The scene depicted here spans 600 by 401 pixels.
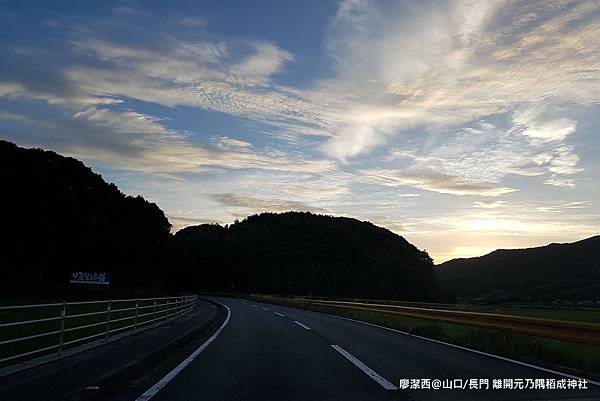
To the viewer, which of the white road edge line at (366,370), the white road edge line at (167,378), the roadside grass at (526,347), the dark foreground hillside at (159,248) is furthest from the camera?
the dark foreground hillside at (159,248)

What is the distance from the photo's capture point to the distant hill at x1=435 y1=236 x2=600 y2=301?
8469 centimetres

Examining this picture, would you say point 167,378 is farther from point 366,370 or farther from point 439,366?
point 439,366

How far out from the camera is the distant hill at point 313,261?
9988cm

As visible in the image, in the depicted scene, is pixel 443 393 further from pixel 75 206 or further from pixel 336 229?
pixel 336 229

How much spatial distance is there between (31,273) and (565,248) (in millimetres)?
110211

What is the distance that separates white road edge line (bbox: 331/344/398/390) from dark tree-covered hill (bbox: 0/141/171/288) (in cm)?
3951

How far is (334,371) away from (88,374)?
4214 millimetres

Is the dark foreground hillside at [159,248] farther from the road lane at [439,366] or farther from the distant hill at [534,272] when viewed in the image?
the road lane at [439,366]

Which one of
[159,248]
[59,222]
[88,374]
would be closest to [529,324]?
[88,374]

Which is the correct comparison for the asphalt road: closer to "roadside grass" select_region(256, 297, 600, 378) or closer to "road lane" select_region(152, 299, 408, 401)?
"road lane" select_region(152, 299, 408, 401)

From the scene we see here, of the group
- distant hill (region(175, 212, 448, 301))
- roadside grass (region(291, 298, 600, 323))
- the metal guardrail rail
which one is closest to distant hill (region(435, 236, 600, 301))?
distant hill (region(175, 212, 448, 301))

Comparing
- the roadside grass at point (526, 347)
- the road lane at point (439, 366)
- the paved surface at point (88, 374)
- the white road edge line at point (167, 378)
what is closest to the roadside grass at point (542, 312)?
the roadside grass at point (526, 347)

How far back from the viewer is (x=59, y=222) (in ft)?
182

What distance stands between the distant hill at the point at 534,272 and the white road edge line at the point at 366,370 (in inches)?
2868
